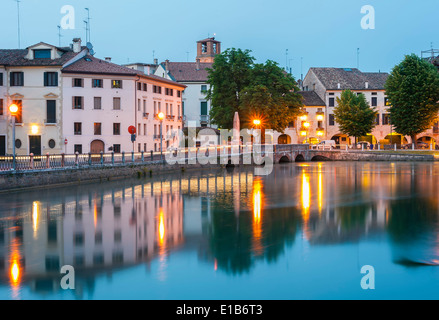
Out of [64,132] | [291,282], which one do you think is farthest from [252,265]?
[64,132]

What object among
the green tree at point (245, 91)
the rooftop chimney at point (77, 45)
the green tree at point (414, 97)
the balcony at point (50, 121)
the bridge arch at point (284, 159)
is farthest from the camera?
the bridge arch at point (284, 159)

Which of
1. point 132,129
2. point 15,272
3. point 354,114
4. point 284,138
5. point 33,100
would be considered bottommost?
point 15,272

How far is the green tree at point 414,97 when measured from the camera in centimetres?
6470

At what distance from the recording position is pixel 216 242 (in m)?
18.3

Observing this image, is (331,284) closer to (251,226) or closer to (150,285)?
(150,285)

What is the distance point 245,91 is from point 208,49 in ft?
144

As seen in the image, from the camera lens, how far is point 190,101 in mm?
76438

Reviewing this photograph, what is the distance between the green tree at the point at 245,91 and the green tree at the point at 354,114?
15039mm

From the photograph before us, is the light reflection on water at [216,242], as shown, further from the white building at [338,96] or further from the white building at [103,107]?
the white building at [338,96]

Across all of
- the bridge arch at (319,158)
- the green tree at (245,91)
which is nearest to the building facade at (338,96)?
the bridge arch at (319,158)

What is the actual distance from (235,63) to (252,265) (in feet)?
147

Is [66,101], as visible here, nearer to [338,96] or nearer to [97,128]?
[97,128]

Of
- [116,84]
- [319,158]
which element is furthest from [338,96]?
[116,84]

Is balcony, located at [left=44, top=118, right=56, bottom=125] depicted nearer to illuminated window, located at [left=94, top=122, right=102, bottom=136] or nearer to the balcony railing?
the balcony railing
